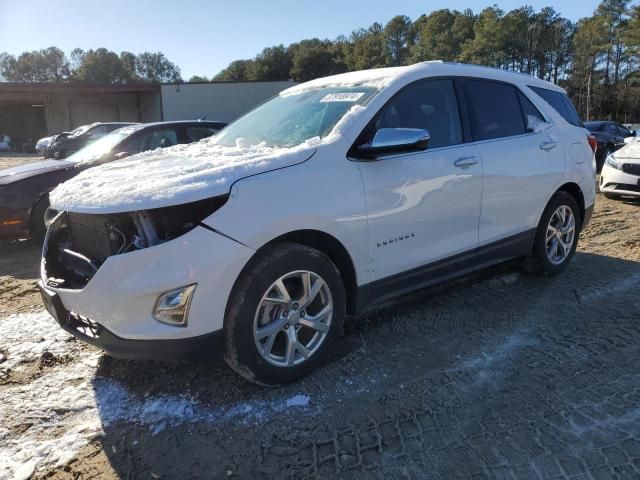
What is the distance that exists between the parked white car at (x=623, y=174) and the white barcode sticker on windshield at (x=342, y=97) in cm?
697

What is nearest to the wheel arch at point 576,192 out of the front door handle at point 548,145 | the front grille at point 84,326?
the front door handle at point 548,145

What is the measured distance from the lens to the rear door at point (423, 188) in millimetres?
3277

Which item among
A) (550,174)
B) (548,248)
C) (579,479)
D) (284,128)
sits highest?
(284,128)

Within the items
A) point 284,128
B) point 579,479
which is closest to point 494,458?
point 579,479

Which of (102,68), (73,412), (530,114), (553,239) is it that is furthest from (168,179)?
(102,68)

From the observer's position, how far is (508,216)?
4.22 meters

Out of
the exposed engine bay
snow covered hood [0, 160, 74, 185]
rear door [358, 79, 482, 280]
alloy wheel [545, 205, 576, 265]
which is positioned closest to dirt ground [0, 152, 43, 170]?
snow covered hood [0, 160, 74, 185]

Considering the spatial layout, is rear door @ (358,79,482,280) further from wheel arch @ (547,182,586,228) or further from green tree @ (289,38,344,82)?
green tree @ (289,38,344,82)

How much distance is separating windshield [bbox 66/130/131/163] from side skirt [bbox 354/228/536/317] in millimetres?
4836

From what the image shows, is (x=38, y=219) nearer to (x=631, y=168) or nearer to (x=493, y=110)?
(x=493, y=110)

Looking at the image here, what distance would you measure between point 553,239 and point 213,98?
1319 inches

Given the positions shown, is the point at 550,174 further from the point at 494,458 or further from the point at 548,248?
the point at 494,458

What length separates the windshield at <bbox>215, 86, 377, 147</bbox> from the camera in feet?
11.3

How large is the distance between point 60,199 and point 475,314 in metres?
3.03
